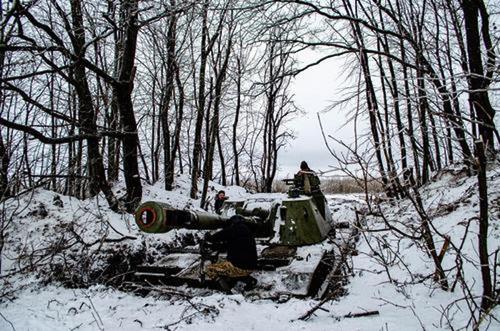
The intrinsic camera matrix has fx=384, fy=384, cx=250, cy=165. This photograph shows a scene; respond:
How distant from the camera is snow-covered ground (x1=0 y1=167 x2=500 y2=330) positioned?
15.1 feet

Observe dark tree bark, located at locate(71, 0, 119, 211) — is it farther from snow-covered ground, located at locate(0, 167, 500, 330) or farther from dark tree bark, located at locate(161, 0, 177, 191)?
dark tree bark, located at locate(161, 0, 177, 191)

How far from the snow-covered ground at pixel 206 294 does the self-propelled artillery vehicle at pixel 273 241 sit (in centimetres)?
38

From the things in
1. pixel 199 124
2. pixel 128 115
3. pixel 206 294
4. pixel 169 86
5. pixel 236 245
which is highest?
pixel 169 86

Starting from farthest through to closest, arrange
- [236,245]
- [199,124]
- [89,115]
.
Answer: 1. [199,124]
2. [89,115]
3. [236,245]

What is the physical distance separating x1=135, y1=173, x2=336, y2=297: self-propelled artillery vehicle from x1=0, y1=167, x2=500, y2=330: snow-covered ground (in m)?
0.38

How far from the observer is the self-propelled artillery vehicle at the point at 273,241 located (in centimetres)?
467

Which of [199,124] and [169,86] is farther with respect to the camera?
[199,124]

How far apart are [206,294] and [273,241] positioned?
248cm

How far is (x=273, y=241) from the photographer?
789 centimetres

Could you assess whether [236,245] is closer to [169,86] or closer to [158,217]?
[158,217]

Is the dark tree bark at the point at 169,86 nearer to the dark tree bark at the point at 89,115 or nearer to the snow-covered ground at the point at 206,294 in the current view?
the dark tree bark at the point at 89,115

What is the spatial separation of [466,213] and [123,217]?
7790 millimetres

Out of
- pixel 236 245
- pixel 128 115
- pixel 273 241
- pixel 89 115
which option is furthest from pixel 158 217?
pixel 89 115

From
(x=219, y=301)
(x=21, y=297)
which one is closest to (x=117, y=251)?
(x=21, y=297)
